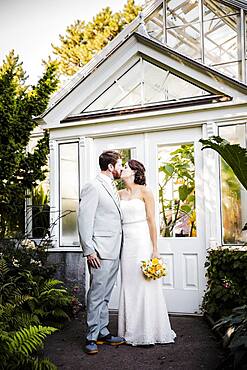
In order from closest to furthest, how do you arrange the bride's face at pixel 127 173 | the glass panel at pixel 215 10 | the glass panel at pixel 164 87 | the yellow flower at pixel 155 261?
the yellow flower at pixel 155 261, the bride's face at pixel 127 173, the glass panel at pixel 164 87, the glass panel at pixel 215 10

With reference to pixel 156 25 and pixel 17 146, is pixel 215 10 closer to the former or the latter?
pixel 156 25

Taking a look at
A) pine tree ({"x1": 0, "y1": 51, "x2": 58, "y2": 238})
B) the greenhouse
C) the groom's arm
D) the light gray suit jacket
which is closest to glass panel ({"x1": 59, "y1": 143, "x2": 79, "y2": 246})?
the greenhouse

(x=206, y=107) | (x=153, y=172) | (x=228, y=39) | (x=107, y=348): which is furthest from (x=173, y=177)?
(x=107, y=348)

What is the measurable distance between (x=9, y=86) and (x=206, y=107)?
322 centimetres

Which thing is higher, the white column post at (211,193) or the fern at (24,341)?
the white column post at (211,193)

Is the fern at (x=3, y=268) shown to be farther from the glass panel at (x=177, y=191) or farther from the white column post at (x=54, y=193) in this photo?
the glass panel at (x=177, y=191)

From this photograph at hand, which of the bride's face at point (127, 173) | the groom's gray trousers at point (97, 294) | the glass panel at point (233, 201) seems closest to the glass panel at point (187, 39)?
the glass panel at point (233, 201)

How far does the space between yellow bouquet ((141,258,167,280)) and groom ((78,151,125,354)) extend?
1.03 ft

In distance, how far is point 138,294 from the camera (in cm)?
498

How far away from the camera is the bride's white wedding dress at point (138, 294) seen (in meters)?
4.92

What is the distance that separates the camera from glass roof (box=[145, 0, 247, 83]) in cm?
704

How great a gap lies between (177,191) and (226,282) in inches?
61.0

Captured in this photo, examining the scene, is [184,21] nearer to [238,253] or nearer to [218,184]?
[218,184]

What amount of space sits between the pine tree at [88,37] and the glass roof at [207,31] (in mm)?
10454
